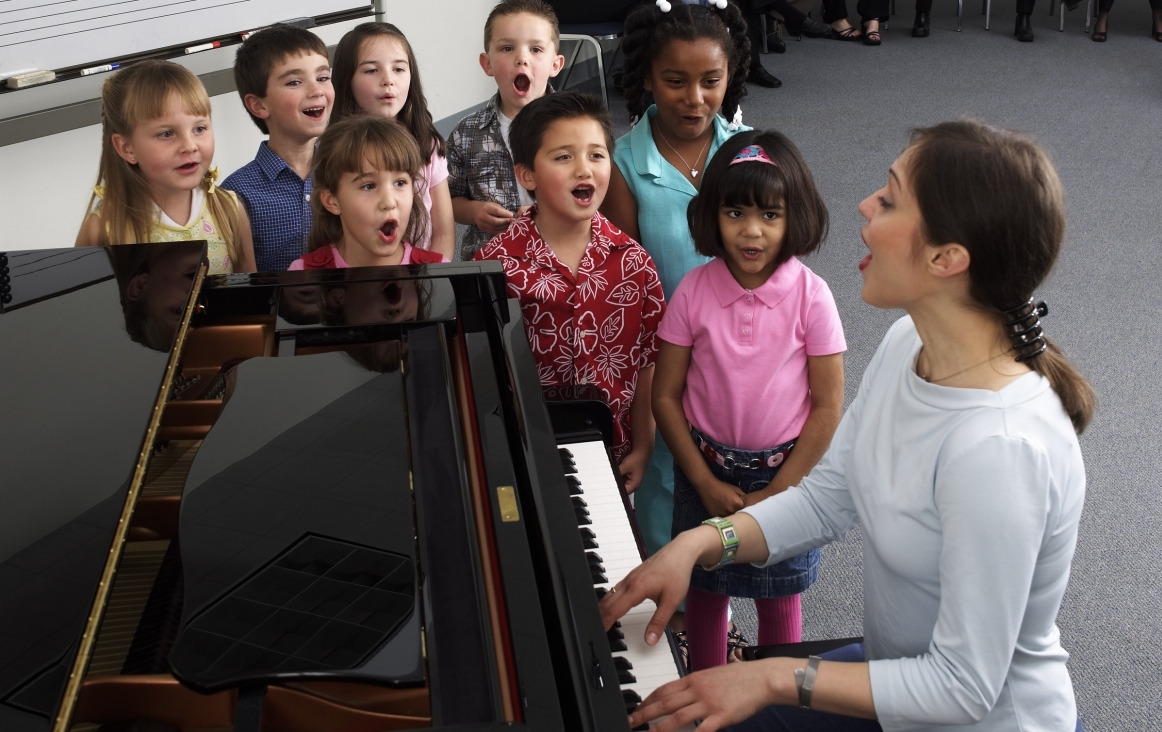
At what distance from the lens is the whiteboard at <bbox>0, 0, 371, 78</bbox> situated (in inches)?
120

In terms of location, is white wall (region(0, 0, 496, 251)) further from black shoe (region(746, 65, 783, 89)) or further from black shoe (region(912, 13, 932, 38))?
black shoe (region(912, 13, 932, 38))

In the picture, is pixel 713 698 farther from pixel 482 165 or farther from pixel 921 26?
pixel 921 26

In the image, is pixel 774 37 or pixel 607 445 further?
pixel 774 37

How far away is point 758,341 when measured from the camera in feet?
6.13

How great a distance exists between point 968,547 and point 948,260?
1.13ft

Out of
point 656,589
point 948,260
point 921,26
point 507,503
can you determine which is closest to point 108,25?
point 507,503

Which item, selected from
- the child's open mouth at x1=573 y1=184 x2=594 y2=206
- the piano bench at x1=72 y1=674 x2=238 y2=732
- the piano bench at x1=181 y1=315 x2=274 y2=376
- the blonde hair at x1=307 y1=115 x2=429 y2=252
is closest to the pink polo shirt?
the child's open mouth at x1=573 y1=184 x2=594 y2=206

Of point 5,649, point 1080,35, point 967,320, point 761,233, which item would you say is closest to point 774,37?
point 1080,35

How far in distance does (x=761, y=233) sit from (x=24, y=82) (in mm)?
2492

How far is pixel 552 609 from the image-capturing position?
3.59ft

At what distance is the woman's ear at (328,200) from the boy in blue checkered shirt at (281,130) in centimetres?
34

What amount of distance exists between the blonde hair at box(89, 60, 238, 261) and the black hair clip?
1.72 meters

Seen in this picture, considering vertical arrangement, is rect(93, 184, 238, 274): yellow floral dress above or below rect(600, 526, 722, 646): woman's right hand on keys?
above

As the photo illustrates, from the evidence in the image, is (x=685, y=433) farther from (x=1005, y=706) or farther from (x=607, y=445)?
(x=1005, y=706)
